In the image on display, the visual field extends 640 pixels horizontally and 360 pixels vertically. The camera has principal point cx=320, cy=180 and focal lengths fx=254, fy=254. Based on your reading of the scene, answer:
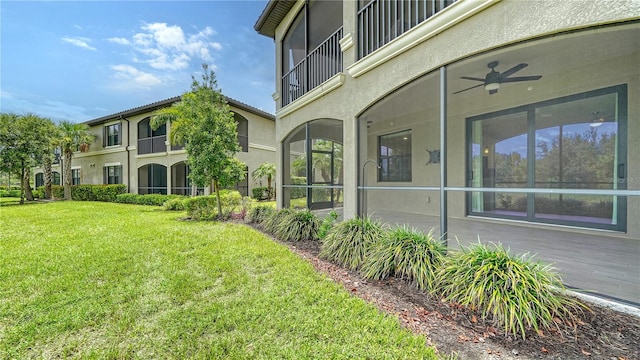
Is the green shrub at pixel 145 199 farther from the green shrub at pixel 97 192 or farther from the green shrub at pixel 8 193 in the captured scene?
the green shrub at pixel 8 193

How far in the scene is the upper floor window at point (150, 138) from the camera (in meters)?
18.0

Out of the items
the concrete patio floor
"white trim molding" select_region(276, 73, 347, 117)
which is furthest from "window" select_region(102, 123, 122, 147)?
the concrete patio floor

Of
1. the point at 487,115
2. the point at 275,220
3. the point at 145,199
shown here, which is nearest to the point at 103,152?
the point at 145,199

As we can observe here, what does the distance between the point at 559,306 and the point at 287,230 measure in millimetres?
5253

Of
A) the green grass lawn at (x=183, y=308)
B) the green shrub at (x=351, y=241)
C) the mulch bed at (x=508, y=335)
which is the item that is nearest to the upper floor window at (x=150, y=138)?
the green grass lawn at (x=183, y=308)

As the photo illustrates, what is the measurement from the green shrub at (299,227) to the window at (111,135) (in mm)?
20716

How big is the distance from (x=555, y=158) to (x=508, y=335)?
5675 millimetres

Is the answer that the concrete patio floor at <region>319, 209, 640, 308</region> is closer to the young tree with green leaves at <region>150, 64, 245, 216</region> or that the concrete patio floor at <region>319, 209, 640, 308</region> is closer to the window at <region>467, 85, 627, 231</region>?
the window at <region>467, 85, 627, 231</region>

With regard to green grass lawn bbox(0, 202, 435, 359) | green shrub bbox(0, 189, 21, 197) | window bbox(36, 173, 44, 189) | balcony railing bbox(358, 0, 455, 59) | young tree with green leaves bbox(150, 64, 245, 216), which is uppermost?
balcony railing bbox(358, 0, 455, 59)

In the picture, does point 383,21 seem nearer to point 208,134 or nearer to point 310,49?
point 310,49

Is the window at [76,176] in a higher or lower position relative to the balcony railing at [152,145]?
lower

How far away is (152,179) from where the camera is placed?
1927cm

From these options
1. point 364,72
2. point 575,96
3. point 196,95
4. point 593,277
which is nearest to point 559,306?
point 593,277

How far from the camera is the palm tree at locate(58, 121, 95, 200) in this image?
62.3 ft
